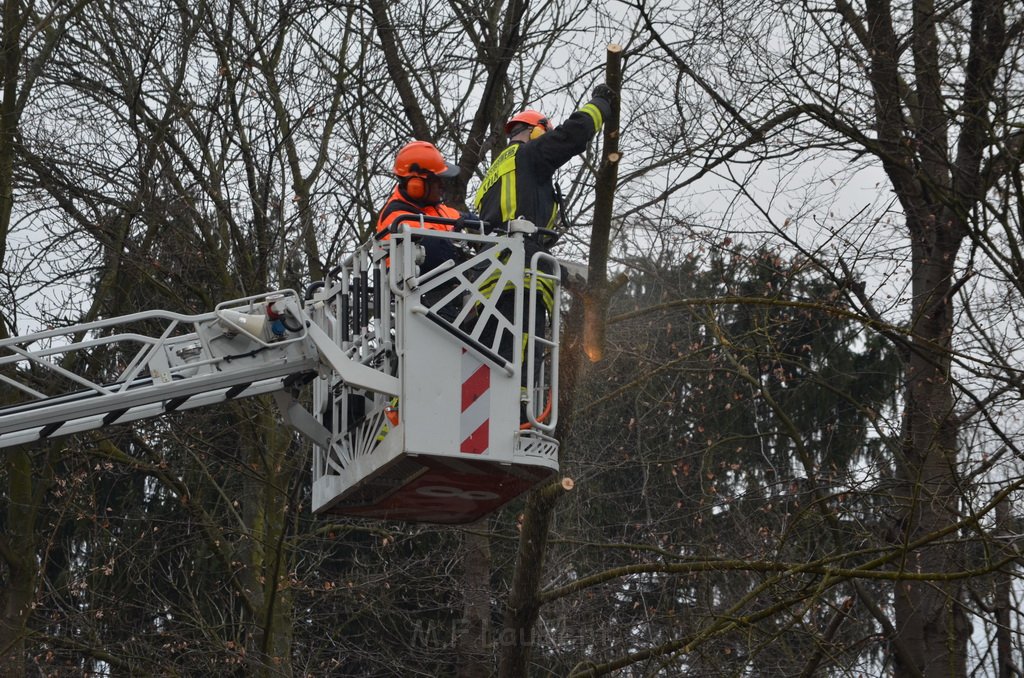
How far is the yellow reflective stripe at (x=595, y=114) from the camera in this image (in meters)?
7.64

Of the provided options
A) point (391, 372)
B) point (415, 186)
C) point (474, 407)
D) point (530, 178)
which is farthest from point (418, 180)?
point (474, 407)

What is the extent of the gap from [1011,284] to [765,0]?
103 inches

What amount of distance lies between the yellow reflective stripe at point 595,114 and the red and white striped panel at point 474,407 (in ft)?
5.24

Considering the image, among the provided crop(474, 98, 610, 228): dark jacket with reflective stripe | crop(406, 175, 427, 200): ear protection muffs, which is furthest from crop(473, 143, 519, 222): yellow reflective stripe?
crop(406, 175, 427, 200): ear protection muffs

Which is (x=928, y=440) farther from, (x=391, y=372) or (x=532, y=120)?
(x=391, y=372)

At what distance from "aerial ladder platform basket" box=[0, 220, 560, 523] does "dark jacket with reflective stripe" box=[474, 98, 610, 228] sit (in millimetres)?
568

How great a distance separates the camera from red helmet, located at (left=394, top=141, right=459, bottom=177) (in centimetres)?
779

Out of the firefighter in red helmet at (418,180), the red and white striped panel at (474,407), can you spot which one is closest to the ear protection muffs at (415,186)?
the firefighter in red helmet at (418,180)

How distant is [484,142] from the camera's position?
12.3 metres

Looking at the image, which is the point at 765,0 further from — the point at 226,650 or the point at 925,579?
the point at 226,650

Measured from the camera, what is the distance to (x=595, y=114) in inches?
302

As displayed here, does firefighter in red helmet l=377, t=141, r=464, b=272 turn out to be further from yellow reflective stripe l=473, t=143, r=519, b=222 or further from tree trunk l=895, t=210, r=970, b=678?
tree trunk l=895, t=210, r=970, b=678

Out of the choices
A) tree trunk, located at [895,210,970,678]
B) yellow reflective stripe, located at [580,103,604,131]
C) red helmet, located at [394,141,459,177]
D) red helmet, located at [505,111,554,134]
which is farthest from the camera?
tree trunk, located at [895,210,970,678]

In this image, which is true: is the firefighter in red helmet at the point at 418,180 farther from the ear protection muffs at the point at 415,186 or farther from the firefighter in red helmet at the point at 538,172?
the firefighter in red helmet at the point at 538,172
